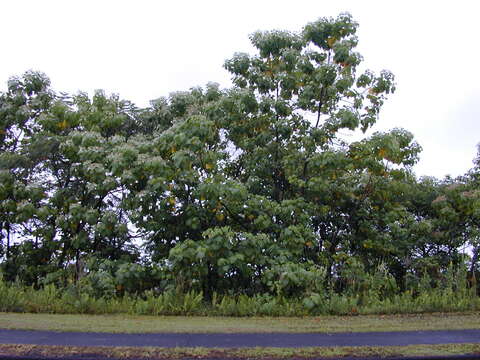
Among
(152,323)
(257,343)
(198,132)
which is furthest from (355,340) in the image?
(198,132)

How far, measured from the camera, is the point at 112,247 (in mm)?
11789

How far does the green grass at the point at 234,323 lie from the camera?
759cm

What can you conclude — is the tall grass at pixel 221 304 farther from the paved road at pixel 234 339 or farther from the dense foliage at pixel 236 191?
the paved road at pixel 234 339

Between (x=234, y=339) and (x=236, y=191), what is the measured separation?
388cm

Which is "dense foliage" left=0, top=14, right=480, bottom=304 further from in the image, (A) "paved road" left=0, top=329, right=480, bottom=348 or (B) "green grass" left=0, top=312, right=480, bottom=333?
(A) "paved road" left=0, top=329, right=480, bottom=348

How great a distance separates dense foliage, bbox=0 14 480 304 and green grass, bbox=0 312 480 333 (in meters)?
1.31

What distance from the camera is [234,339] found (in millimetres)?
6930

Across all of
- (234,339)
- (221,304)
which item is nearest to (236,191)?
(221,304)

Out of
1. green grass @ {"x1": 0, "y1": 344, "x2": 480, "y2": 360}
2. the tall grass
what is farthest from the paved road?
the tall grass

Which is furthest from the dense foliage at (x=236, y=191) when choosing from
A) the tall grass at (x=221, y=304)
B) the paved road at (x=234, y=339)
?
the paved road at (x=234, y=339)

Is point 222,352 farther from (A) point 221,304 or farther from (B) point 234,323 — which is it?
(A) point 221,304

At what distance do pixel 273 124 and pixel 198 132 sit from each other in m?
2.55

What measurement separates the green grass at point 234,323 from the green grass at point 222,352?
1213mm

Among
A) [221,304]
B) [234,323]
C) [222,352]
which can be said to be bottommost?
[222,352]
